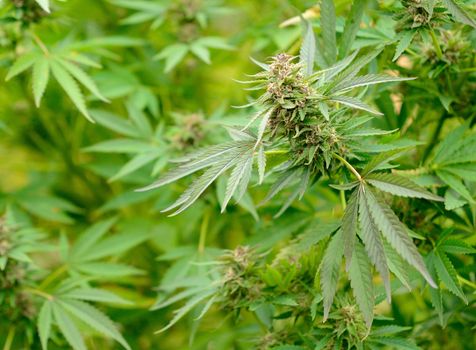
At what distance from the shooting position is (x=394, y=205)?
1.15 meters

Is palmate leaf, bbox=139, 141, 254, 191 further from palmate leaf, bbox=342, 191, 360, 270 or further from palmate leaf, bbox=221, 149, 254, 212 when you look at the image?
palmate leaf, bbox=342, 191, 360, 270

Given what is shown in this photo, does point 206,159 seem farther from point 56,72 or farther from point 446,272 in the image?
point 56,72

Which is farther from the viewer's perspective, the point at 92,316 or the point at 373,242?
the point at 92,316

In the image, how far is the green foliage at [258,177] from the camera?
92 centimetres

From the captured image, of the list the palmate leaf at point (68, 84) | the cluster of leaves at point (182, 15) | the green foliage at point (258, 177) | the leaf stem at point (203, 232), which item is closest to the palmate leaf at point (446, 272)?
the green foliage at point (258, 177)

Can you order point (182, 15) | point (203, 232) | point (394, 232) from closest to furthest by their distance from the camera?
1. point (394, 232)
2. point (203, 232)
3. point (182, 15)

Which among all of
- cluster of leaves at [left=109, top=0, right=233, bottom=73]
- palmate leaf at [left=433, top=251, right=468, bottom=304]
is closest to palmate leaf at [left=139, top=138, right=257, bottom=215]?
palmate leaf at [left=433, top=251, right=468, bottom=304]

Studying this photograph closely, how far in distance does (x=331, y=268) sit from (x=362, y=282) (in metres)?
0.06

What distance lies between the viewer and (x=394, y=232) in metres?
0.84

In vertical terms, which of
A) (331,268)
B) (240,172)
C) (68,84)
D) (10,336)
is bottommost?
(10,336)

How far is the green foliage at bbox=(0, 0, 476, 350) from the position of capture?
3.00 feet

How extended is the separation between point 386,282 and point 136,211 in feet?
3.80

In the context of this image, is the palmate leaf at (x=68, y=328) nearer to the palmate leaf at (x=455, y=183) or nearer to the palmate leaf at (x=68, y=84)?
the palmate leaf at (x=68, y=84)

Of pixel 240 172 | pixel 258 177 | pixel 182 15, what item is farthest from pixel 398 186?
pixel 182 15
